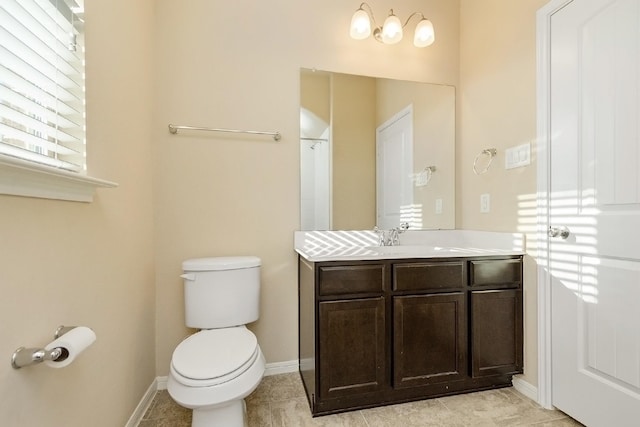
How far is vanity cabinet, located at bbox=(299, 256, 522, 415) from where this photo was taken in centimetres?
150

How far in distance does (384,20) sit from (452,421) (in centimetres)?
245

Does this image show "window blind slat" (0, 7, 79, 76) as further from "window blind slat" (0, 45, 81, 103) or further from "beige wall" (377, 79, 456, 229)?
"beige wall" (377, 79, 456, 229)

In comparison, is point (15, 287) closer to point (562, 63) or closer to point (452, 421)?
point (452, 421)

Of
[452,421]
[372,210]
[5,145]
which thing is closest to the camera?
[5,145]

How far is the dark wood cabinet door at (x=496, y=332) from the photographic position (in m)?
1.68

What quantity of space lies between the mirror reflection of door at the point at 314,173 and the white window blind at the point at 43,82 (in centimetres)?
117

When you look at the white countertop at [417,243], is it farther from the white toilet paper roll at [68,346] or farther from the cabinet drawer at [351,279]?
the white toilet paper roll at [68,346]

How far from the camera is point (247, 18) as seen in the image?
1.93m

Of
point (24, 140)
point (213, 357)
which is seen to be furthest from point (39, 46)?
point (213, 357)

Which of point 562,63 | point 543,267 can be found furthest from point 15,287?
point 562,63

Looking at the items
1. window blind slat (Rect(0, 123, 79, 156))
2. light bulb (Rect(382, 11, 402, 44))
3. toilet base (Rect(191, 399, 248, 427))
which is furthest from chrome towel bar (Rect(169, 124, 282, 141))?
toilet base (Rect(191, 399, 248, 427))

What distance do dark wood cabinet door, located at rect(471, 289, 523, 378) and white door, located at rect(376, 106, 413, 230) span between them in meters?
0.72

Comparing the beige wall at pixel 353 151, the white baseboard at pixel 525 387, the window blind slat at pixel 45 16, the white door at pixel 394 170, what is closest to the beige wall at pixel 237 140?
the beige wall at pixel 353 151

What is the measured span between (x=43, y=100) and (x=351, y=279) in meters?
1.32
